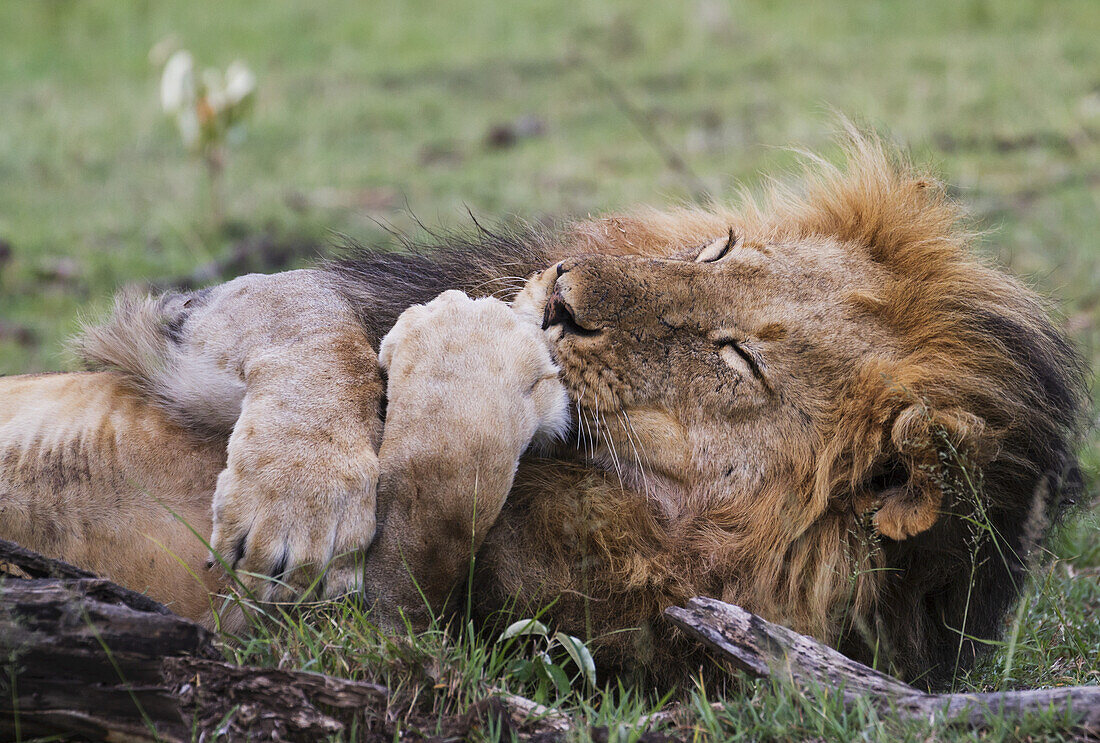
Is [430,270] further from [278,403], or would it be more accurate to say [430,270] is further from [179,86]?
[179,86]

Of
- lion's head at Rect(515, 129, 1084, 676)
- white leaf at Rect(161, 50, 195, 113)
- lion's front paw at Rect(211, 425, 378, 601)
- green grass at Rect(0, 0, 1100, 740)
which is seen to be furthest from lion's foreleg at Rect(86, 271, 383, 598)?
white leaf at Rect(161, 50, 195, 113)

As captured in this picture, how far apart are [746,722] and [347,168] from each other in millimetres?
7161

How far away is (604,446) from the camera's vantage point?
2.38 meters

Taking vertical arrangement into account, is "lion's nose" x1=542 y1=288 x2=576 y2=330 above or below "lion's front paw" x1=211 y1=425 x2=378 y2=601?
above

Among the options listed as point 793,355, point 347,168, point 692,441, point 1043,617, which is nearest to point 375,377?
point 692,441

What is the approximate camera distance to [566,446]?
2412mm

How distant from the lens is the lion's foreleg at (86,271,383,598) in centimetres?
198

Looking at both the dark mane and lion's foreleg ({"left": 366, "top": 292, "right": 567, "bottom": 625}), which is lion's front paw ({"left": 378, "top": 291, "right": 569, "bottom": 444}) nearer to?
lion's foreleg ({"left": 366, "top": 292, "right": 567, "bottom": 625})

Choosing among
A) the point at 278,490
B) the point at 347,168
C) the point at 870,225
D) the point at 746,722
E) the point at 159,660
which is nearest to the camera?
the point at 159,660

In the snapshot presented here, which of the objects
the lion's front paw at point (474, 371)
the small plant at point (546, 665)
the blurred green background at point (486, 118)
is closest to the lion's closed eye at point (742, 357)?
the lion's front paw at point (474, 371)

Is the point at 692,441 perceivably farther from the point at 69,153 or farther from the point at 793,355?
the point at 69,153

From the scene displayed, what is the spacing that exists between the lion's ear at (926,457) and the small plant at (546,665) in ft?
2.21

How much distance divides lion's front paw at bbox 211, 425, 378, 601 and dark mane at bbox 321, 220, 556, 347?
1.91 feet

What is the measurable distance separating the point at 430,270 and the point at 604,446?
0.77 meters
